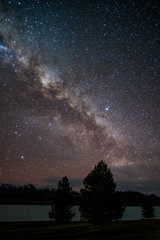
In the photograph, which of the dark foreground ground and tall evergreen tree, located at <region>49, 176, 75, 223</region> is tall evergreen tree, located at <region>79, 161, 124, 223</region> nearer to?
the dark foreground ground

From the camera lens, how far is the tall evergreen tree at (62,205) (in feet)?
105

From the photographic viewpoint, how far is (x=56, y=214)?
32.1 m

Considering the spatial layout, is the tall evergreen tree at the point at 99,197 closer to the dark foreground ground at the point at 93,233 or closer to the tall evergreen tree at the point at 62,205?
the dark foreground ground at the point at 93,233

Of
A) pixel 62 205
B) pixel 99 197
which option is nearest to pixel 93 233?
pixel 99 197

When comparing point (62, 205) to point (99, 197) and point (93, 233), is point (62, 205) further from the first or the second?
point (93, 233)

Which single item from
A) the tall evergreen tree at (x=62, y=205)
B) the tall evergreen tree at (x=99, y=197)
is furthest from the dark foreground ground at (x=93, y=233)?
the tall evergreen tree at (x=62, y=205)

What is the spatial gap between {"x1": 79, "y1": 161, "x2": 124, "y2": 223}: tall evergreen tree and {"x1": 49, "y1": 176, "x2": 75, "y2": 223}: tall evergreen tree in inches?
187

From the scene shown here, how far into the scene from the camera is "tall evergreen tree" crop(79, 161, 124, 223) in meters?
26.9

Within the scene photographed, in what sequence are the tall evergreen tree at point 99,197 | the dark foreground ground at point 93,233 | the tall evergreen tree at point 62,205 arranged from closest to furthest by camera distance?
1. the dark foreground ground at point 93,233
2. the tall evergreen tree at point 99,197
3. the tall evergreen tree at point 62,205

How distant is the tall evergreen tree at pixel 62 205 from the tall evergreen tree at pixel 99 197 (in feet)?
15.5

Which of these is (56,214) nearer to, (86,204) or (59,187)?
(59,187)

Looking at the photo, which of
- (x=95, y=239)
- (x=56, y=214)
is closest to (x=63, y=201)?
(x=56, y=214)

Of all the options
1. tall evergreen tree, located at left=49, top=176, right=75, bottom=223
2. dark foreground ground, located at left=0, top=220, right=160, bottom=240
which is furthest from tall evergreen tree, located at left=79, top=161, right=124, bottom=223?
tall evergreen tree, located at left=49, top=176, right=75, bottom=223

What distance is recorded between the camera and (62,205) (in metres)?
32.5
